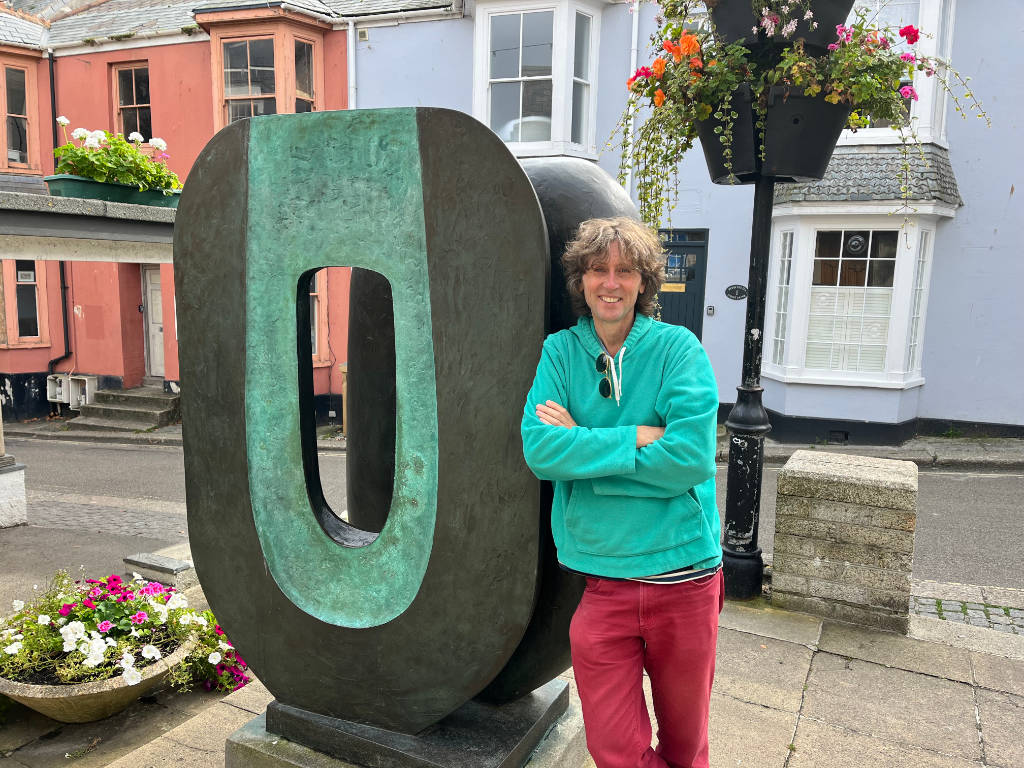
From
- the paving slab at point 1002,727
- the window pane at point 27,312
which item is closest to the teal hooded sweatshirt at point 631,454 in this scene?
the paving slab at point 1002,727

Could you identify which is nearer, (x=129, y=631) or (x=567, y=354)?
(x=567, y=354)

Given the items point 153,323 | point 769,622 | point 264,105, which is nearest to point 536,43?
point 264,105

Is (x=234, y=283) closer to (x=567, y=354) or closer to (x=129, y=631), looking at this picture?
(x=567, y=354)

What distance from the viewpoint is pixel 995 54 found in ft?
32.0

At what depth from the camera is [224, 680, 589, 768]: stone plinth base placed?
2386 mm

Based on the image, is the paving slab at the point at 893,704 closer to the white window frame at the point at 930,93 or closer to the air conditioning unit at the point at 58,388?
the white window frame at the point at 930,93

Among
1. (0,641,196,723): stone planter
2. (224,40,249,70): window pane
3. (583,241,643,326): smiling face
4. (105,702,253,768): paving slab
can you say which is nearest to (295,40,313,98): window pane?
(224,40,249,70): window pane

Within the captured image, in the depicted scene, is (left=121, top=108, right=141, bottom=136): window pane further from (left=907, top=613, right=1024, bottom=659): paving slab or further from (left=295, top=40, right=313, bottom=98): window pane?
(left=907, top=613, right=1024, bottom=659): paving slab

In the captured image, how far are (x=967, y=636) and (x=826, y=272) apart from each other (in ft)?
23.7

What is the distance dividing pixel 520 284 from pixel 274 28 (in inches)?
474

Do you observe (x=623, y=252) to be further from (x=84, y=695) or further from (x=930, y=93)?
(x=930, y=93)

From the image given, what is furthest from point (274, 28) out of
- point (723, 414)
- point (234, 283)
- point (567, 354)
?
point (567, 354)

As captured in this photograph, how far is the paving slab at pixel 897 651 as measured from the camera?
3689 millimetres

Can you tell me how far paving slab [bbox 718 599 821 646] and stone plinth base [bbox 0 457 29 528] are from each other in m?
6.32
